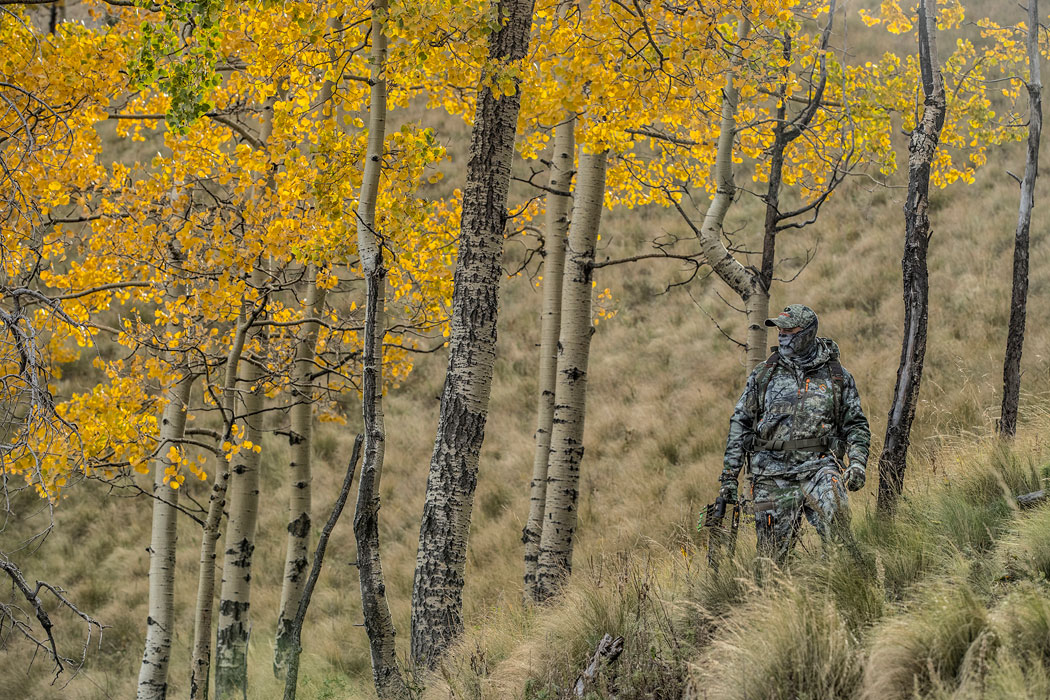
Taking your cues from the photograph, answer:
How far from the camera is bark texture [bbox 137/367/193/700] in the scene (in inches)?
328

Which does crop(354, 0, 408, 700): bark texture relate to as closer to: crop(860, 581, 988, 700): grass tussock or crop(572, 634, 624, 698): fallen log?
crop(572, 634, 624, 698): fallen log

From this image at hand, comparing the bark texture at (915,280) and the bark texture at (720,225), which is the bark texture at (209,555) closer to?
the bark texture at (720,225)

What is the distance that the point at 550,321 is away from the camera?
8.05 m

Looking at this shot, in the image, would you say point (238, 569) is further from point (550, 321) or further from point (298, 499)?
point (550, 321)

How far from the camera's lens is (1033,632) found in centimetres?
307

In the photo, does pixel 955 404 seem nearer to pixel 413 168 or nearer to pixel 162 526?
pixel 413 168

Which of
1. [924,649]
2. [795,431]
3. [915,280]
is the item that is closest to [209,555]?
[795,431]

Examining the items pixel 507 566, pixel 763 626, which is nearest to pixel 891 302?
pixel 507 566

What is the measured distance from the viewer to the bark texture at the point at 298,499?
9203 mm

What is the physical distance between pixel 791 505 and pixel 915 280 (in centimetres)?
189

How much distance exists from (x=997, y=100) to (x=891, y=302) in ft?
34.2

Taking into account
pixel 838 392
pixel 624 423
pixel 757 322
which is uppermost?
pixel 757 322

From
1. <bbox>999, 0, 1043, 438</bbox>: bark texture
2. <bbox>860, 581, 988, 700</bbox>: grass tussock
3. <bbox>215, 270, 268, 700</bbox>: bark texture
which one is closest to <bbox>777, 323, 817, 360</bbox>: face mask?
<bbox>860, 581, 988, 700</bbox>: grass tussock

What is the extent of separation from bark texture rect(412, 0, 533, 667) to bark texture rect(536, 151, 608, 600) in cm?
156
